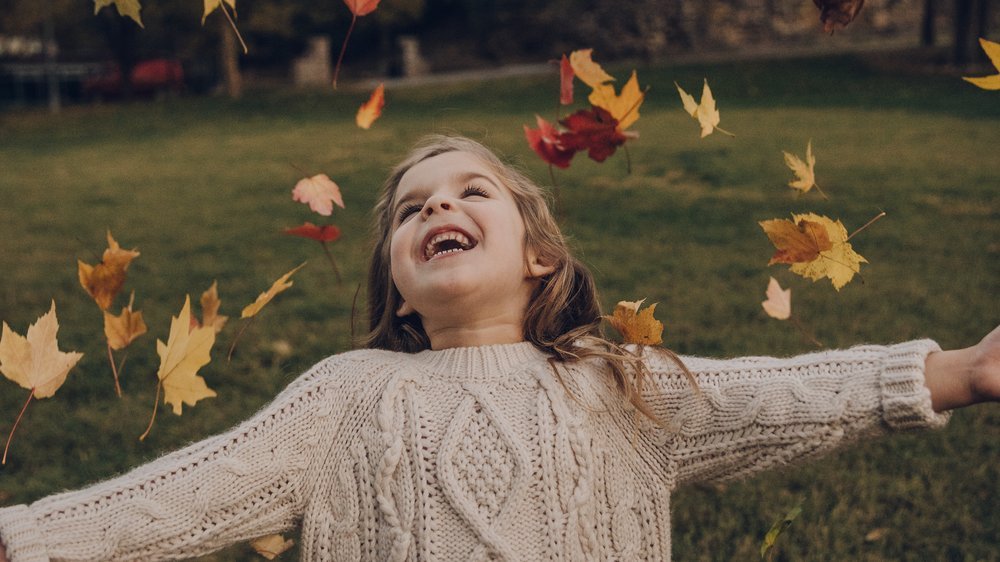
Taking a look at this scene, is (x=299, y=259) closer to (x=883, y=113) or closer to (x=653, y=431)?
(x=653, y=431)

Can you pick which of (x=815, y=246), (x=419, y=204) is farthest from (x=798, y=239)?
(x=419, y=204)

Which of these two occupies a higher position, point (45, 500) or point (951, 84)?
point (45, 500)

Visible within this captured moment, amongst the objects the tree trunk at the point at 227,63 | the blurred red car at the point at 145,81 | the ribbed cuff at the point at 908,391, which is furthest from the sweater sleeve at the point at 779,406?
the blurred red car at the point at 145,81

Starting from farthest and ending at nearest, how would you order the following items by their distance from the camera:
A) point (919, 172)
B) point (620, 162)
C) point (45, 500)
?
point (620, 162), point (919, 172), point (45, 500)

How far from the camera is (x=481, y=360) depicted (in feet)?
6.73

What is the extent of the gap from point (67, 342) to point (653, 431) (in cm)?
312

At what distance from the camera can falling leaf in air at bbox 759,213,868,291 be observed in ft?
6.41

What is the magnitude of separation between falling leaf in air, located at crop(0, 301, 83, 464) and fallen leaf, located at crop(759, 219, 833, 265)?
4.32 ft

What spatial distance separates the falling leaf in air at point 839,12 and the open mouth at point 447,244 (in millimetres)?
779

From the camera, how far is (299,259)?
5.68 meters

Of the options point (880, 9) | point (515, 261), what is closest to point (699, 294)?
point (515, 261)

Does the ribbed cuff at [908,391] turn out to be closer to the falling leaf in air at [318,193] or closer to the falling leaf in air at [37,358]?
the falling leaf in air at [318,193]

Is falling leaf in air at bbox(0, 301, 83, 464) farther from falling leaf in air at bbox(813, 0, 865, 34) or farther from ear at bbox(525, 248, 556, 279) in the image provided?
falling leaf in air at bbox(813, 0, 865, 34)

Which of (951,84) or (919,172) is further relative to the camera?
(951,84)
